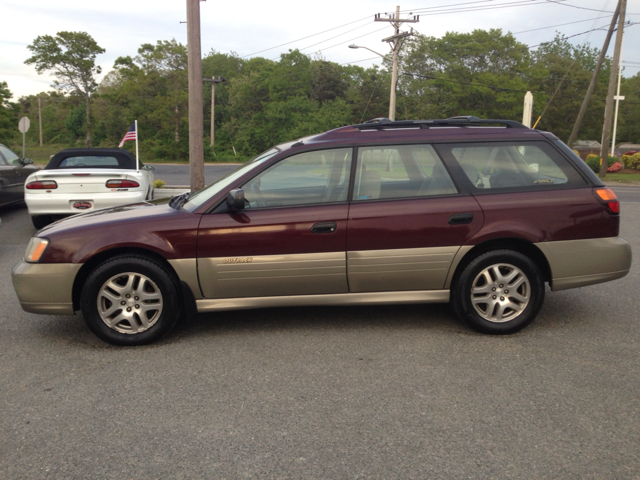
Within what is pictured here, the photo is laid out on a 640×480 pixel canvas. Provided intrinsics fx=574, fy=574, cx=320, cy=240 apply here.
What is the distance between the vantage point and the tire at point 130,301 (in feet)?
14.3

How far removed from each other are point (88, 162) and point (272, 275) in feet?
24.1

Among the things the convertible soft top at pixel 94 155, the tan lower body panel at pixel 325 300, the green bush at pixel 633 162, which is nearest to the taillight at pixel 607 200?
the tan lower body panel at pixel 325 300

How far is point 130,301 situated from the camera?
4.40 meters

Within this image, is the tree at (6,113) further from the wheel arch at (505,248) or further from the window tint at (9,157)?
the wheel arch at (505,248)

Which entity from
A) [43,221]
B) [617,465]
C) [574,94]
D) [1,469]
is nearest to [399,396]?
[617,465]

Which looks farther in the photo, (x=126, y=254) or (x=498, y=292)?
(x=498, y=292)

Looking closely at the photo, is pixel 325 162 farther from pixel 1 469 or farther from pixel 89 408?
pixel 1 469

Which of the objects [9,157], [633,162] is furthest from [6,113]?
[633,162]

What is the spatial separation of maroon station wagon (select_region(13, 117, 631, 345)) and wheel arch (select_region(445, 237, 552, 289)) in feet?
0.04

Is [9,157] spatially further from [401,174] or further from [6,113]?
[6,113]

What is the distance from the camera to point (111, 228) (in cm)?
440

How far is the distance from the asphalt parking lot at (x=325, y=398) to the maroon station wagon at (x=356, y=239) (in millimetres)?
333

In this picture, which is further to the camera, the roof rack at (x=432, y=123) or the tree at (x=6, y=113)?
the tree at (x=6, y=113)

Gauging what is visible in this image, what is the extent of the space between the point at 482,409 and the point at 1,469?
252 centimetres
